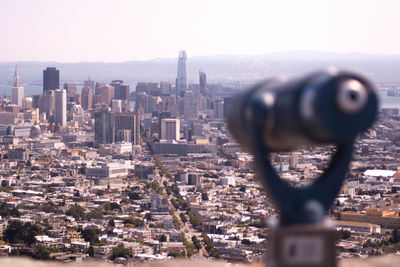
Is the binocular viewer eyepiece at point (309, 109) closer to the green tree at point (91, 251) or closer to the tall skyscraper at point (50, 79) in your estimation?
the green tree at point (91, 251)

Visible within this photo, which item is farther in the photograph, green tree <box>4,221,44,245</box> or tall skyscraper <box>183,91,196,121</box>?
tall skyscraper <box>183,91,196,121</box>

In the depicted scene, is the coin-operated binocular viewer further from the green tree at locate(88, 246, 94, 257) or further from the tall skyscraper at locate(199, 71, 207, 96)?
the tall skyscraper at locate(199, 71, 207, 96)

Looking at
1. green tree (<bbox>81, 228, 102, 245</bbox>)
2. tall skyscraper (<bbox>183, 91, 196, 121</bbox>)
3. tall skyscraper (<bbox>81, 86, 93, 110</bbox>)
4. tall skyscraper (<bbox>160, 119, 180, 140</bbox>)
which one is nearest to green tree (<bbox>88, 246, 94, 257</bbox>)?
green tree (<bbox>81, 228, 102, 245</bbox>)

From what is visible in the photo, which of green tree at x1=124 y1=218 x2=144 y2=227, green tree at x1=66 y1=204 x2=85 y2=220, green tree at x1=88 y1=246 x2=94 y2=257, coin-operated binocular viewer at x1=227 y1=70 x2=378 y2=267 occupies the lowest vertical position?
green tree at x1=124 y1=218 x2=144 y2=227

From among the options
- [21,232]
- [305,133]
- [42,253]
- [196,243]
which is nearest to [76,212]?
[21,232]

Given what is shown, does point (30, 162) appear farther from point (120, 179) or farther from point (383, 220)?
point (383, 220)

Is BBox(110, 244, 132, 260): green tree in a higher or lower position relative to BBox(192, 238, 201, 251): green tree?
higher

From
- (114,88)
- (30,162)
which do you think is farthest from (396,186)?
(114,88)

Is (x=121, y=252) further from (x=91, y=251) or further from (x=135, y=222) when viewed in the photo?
(x=135, y=222)

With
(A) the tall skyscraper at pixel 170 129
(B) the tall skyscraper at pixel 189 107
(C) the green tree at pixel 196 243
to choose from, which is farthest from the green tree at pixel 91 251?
(B) the tall skyscraper at pixel 189 107
